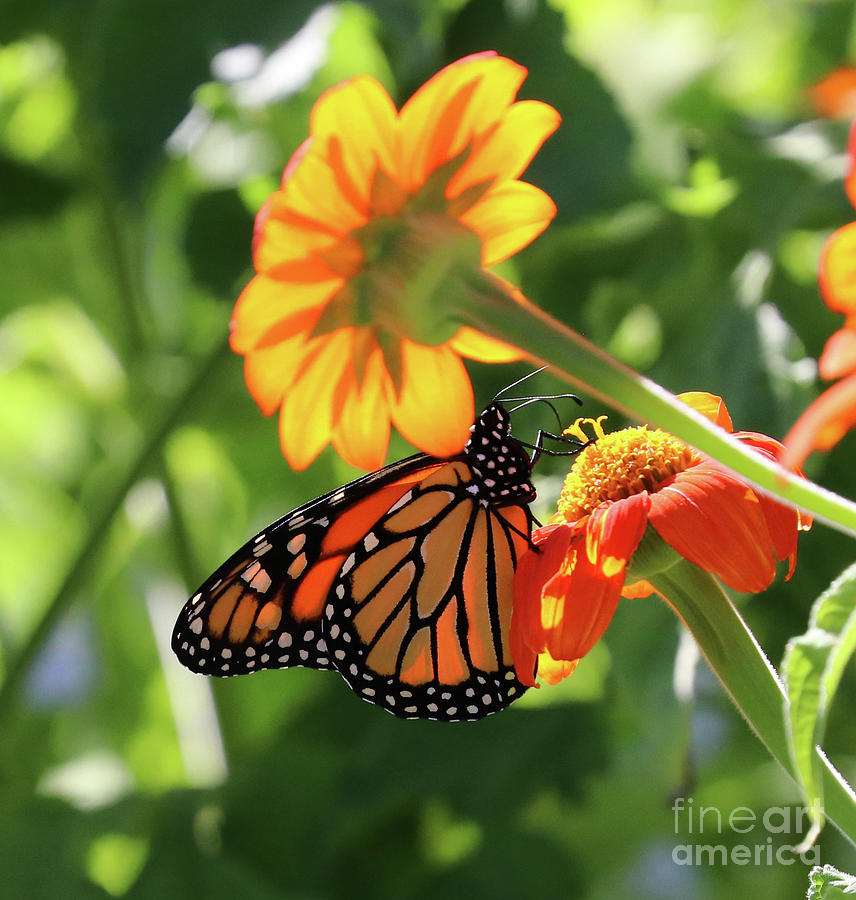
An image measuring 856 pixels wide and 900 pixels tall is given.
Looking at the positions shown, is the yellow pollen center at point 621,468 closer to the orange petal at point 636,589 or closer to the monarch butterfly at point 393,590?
the orange petal at point 636,589

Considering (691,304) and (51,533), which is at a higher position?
(51,533)

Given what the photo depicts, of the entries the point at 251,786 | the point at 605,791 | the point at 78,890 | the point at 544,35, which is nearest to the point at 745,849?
the point at 605,791

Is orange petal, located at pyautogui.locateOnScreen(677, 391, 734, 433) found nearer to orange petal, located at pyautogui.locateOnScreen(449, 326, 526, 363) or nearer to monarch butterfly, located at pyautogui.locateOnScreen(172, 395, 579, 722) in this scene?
orange petal, located at pyautogui.locateOnScreen(449, 326, 526, 363)

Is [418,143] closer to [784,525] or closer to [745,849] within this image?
[784,525]

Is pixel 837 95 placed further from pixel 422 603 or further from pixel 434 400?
pixel 434 400

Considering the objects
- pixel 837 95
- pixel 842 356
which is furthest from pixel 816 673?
pixel 837 95

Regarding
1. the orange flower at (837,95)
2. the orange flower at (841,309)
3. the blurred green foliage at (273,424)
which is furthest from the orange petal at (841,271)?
the orange flower at (837,95)
